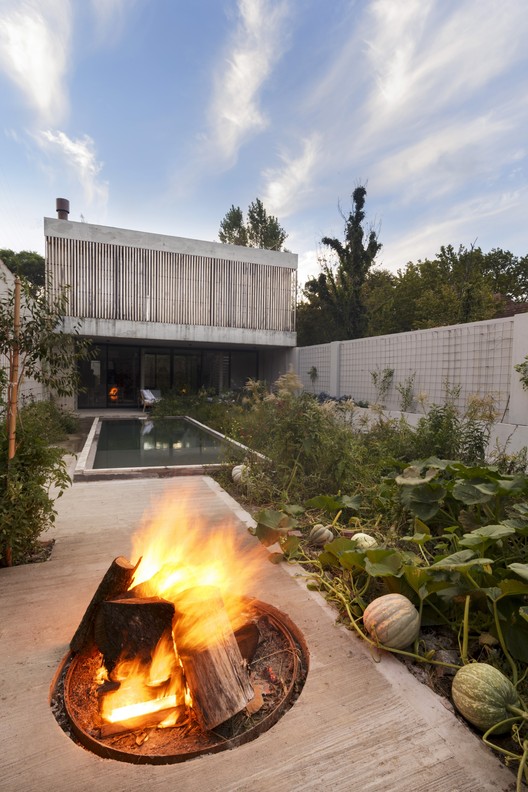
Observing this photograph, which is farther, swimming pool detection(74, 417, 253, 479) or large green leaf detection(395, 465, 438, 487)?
swimming pool detection(74, 417, 253, 479)

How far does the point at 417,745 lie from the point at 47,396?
11259 mm

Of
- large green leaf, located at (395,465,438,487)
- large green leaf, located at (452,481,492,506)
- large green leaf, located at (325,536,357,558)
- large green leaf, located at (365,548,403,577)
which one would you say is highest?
large green leaf, located at (395,465,438,487)

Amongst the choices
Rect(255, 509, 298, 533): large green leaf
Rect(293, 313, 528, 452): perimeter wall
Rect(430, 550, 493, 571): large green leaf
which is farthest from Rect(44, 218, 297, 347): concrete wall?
Rect(430, 550, 493, 571): large green leaf

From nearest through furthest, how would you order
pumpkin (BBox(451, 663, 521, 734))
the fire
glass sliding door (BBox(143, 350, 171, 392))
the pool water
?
pumpkin (BBox(451, 663, 521, 734)) < the fire < the pool water < glass sliding door (BBox(143, 350, 171, 392))

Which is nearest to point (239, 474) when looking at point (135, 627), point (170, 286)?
point (135, 627)

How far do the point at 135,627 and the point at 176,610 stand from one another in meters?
0.16

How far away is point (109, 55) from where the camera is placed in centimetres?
634

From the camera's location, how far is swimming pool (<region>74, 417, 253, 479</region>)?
496 centimetres

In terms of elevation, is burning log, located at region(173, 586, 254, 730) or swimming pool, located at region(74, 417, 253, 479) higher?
burning log, located at region(173, 586, 254, 730)

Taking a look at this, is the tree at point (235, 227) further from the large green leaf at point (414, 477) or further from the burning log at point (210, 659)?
the burning log at point (210, 659)

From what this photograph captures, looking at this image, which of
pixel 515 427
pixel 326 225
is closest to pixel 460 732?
pixel 515 427

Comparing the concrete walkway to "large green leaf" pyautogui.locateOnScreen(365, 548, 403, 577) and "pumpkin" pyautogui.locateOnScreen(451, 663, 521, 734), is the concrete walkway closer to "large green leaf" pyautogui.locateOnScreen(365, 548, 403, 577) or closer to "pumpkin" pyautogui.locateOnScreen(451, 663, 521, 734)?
"pumpkin" pyautogui.locateOnScreen(451, 663, 521, 734)

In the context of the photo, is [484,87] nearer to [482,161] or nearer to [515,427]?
[482,161]

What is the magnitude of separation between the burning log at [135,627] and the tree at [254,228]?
2648 cm
